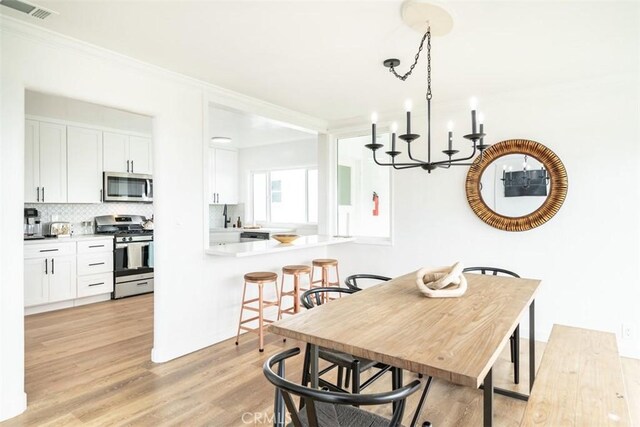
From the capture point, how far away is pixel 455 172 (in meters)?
3.86

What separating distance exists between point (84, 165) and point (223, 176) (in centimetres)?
240

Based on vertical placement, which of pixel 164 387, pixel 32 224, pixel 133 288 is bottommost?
pixel 164 387

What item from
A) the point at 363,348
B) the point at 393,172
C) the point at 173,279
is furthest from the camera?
the point at 393,172

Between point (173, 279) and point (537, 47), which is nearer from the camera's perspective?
point (537, 47)

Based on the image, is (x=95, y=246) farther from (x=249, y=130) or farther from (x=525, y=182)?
(x=525, y=182)

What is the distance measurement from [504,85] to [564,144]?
0.76 meters

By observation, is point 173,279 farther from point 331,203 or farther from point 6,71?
point 331,203

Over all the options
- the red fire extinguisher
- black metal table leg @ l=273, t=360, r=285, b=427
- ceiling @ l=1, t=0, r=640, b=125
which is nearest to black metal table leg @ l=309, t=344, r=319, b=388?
black metal table leg @ l=273, t=360, r=285, b=427

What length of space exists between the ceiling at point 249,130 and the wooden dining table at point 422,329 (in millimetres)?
2887

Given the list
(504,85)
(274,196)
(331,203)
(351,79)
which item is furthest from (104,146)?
(504,85)

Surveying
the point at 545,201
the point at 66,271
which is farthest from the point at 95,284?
the point at 545,201

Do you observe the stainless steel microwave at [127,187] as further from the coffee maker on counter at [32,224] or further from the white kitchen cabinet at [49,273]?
the white kitchen cabinet at [49,273]

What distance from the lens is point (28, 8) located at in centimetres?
203

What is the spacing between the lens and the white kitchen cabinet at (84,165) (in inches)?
193
